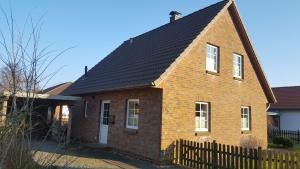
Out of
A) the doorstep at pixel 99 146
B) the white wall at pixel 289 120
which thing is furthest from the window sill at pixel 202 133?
the white wall at pixel 289 120

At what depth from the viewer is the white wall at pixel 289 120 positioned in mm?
30748

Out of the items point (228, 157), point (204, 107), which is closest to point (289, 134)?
point (204, 107)

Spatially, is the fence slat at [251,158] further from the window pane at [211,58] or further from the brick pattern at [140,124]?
the window pane at [211,58]

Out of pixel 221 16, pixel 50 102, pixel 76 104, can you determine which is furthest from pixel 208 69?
pixel 50 102

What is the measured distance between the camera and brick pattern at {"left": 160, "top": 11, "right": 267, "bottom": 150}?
12.2 metres

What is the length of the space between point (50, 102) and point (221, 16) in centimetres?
1238

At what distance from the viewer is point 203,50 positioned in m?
14.2

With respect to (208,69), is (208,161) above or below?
below

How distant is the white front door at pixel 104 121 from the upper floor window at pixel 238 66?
750 centimetres

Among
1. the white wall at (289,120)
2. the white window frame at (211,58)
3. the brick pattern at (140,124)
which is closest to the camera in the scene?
the brick pattern at (140,124)

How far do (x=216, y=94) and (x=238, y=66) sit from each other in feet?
11.2

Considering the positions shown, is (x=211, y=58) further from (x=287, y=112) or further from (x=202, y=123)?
(x=287, y=112)

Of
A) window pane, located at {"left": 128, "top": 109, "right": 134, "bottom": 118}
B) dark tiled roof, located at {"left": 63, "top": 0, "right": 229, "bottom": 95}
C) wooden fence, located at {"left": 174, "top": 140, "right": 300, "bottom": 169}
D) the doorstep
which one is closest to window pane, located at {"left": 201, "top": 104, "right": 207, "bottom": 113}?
wooden fence, located at {"left": 174, "top": 140, "right": 300, "bottom": 169}

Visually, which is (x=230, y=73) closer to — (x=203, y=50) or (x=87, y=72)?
(x=203, y=50)
